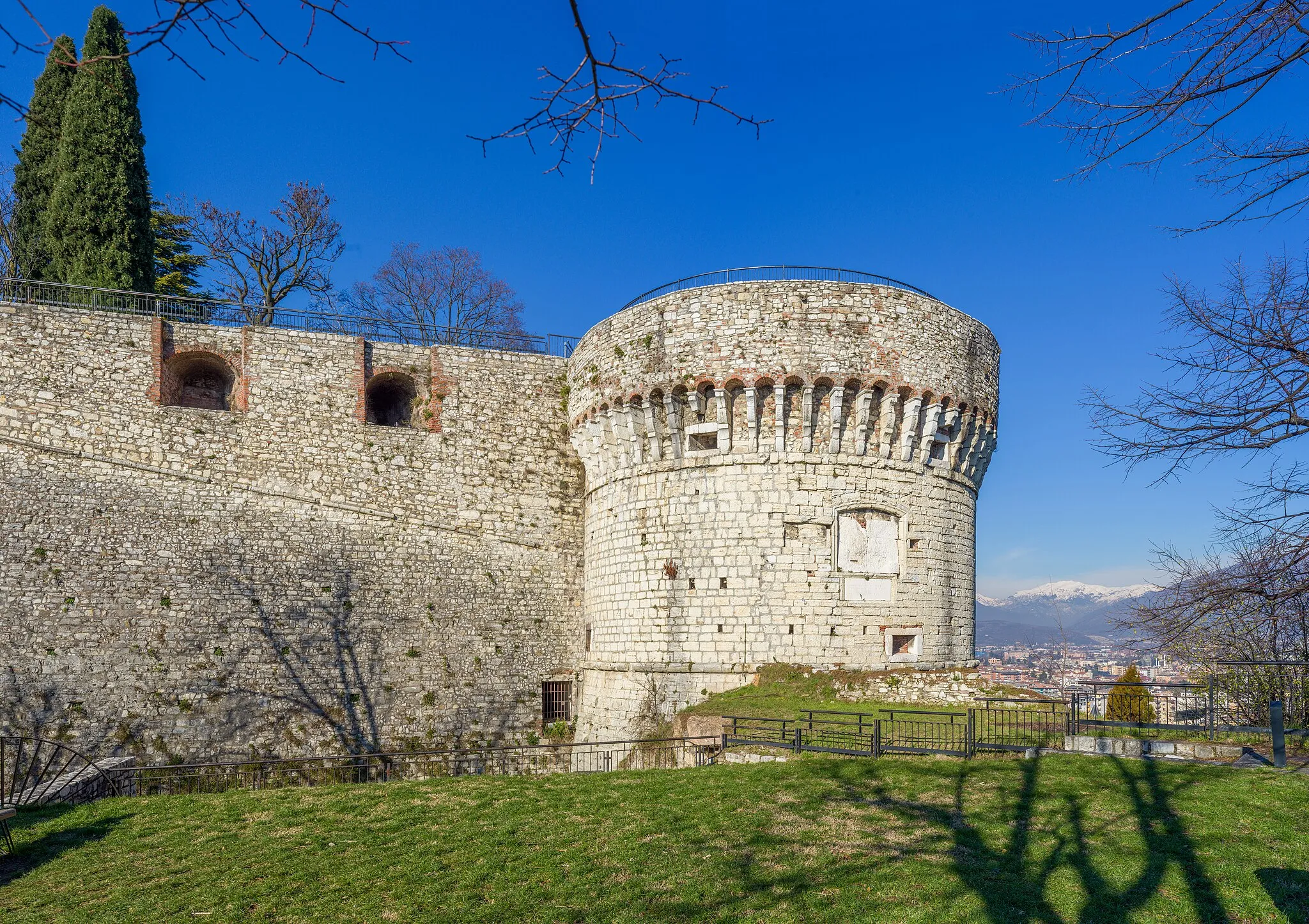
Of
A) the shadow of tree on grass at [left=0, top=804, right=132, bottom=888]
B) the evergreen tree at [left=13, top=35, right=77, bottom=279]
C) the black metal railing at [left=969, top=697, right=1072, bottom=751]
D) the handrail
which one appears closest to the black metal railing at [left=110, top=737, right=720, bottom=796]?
the handrail

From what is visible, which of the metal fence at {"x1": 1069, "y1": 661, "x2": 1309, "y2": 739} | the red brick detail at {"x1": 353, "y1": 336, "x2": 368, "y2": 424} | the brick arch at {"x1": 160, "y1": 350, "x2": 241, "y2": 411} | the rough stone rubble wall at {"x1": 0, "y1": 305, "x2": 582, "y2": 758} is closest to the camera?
the metal fence at {"x1": 1069, "y1": 661, "x2": 1309, "y2": 739}

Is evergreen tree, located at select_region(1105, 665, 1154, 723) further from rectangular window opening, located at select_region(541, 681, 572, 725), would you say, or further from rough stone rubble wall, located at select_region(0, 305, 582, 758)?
rough stone rubble wall, located at select_region(0, 305, 582, 758)

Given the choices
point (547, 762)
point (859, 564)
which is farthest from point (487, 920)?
point (547, 762)

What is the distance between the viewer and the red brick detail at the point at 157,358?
19250 millimetres

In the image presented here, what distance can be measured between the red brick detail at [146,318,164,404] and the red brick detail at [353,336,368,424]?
4.32 m

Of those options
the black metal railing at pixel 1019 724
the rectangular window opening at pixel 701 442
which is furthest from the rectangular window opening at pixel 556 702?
the black metal railing at pixel 1019 724

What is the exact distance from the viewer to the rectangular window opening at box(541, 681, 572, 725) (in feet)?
69.7

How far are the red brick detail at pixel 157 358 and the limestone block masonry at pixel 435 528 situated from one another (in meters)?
0.07

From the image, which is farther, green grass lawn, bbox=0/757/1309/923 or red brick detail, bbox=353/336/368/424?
red brick detail, bbox=353/336/368/424

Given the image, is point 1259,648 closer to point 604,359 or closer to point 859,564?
point 859,564

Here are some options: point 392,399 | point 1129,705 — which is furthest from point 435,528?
point 1129,705

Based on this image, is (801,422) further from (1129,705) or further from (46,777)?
(46,777)

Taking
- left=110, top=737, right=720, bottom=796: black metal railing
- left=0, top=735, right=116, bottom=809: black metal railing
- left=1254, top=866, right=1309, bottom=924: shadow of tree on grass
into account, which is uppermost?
left=1254, top=866, right=1309, bottom=924: shadow of tree on grass

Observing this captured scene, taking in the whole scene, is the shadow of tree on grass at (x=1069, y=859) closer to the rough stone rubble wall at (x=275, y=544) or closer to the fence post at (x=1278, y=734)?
the fence post at (x=1278, y=734)
